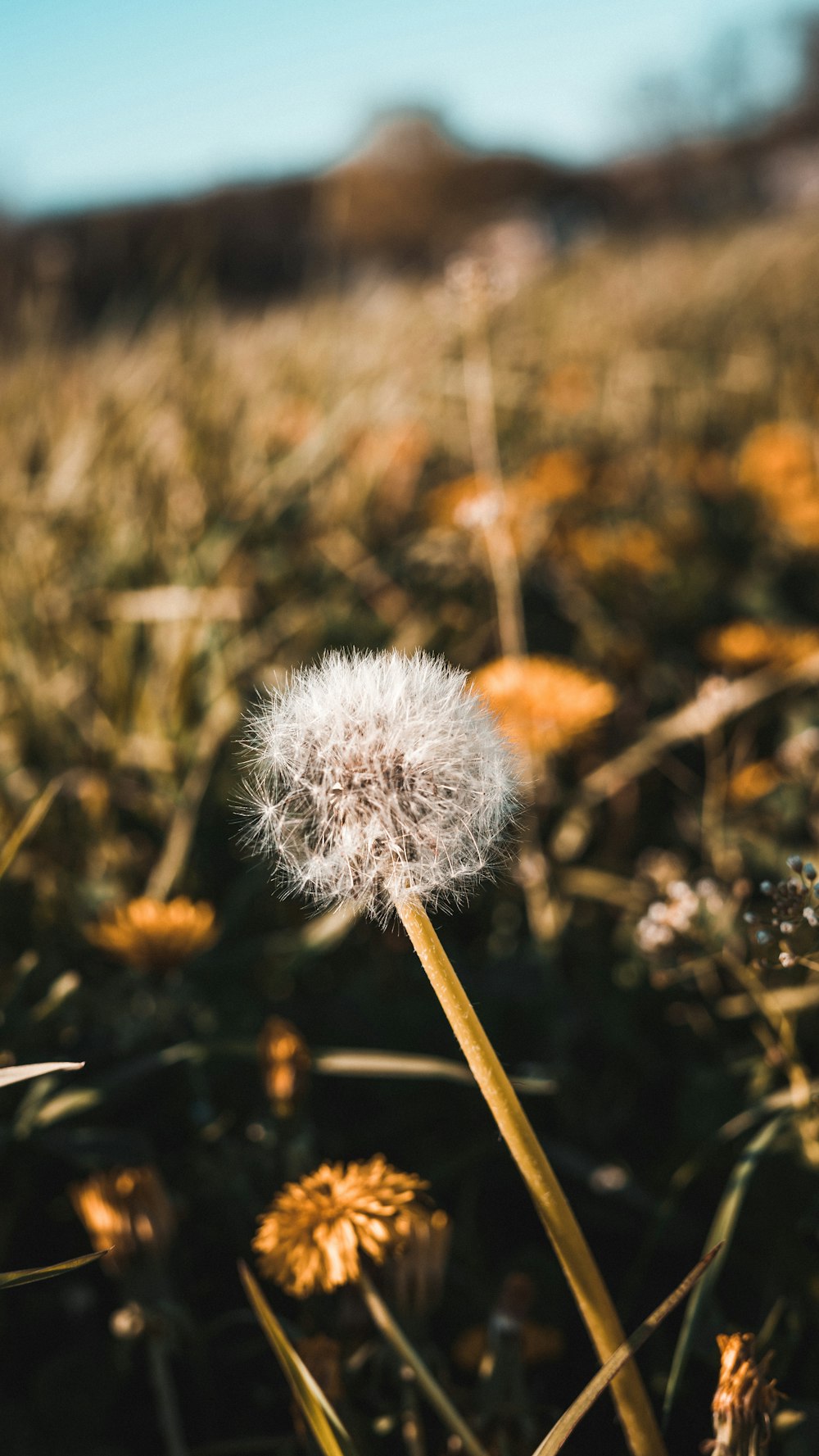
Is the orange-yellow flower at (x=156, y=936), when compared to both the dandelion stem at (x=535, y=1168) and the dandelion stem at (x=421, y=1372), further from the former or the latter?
Answer: the dandelion stem at (x=535, y=1168)

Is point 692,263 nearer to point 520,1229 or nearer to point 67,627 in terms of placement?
point 67,627

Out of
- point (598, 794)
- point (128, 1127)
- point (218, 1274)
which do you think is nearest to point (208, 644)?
point (598, 794)

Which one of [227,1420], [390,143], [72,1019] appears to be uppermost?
[390,143]

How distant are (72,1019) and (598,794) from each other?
676mm

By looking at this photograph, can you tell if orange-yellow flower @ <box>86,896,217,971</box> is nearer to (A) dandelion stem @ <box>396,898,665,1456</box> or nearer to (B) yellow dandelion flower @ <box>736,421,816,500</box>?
(A) dandelion stem @ <box>396,898,665,1456</box>

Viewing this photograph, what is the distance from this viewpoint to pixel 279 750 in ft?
1.66

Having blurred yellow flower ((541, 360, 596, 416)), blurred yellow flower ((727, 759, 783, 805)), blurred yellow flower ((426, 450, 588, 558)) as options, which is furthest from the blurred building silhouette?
blurred yellow flower ((727, 759, 783, 805))

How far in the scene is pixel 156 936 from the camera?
2.88 ft

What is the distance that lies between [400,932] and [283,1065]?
37 cm

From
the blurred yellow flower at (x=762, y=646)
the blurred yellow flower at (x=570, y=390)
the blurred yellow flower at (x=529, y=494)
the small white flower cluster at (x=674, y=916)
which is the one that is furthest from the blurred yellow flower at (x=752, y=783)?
the blurred yellow flower at (x=570, y=390)

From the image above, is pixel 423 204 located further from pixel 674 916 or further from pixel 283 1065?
pixel 283 1065

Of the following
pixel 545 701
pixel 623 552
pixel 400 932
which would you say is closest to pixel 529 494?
pixel 623 552

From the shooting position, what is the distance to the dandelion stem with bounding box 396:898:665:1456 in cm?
43

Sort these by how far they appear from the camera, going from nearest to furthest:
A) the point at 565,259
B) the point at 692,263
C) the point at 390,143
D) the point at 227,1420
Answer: the point at 227,1420
the point at 692,263
the point at 565,259
the point at 390,143
